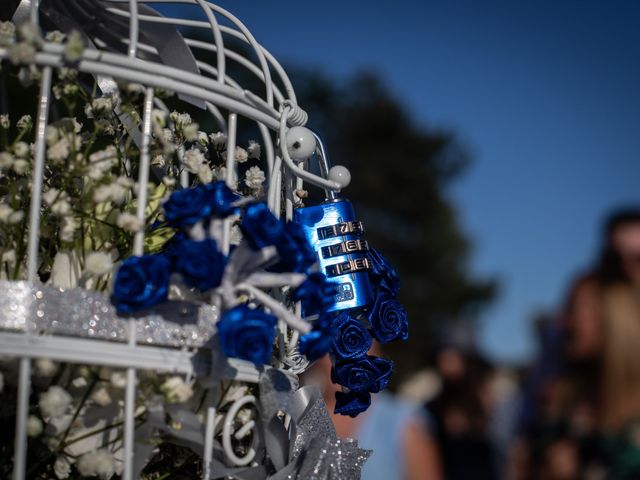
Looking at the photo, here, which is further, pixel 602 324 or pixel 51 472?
pixel 602 324

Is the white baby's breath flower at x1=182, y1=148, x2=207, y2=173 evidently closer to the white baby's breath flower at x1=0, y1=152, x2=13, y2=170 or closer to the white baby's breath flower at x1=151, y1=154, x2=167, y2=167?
the white baby's breath flower at x1=151, y1=154, x2=167, y2=167

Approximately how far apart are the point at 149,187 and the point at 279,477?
480mm

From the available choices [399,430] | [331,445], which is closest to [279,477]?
[331,445]

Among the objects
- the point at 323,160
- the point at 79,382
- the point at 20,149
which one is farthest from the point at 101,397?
the point at 323,160

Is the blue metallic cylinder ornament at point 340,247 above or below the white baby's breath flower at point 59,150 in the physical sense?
below

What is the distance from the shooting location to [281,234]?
1.13m

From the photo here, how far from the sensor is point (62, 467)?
A: 111 centimetres

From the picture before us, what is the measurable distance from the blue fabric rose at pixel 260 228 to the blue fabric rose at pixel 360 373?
329 millimetres

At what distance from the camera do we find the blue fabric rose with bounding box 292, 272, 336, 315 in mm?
1160

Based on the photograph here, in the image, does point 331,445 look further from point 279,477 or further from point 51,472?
point 51,472

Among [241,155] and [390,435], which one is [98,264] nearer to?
[241,155]

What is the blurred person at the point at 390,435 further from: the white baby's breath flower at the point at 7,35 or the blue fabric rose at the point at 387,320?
the white baby's breath flower at the point at 7,35

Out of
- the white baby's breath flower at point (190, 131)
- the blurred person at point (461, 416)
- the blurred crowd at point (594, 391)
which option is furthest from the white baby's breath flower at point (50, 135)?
the blurred person at point (461, 416)

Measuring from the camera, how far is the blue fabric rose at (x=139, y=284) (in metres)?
1.06
